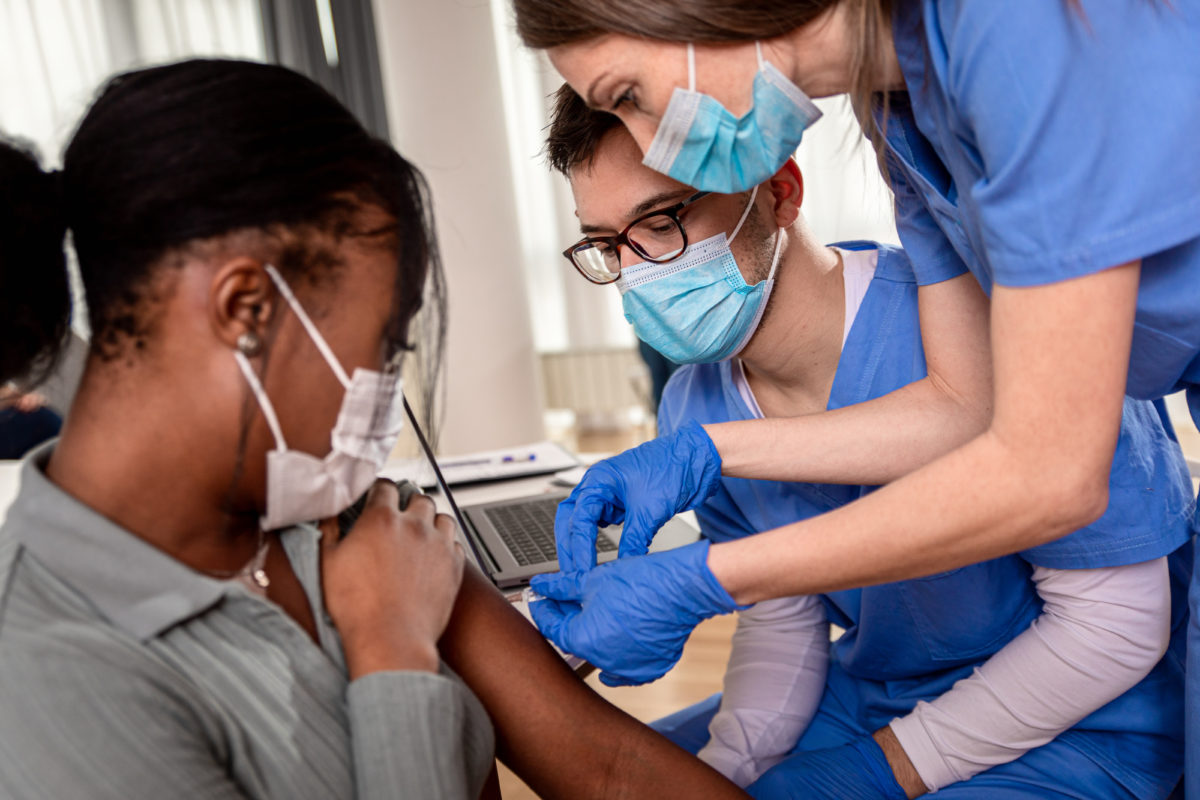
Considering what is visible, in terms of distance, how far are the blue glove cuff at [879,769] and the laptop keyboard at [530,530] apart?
17.1 inches

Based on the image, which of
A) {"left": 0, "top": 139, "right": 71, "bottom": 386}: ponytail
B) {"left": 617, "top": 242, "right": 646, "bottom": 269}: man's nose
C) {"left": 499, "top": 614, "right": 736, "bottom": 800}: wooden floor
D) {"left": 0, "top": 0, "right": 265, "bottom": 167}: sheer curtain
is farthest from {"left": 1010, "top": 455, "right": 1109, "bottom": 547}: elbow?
{"left": 0, "top": 0, "right": 265, "bottom": 167}: sheer curtain

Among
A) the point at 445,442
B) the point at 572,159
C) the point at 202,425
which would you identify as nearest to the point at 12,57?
the point at 445,442

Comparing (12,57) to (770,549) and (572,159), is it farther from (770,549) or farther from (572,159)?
(770,549)


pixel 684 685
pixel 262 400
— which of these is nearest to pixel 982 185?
pixel 262 400

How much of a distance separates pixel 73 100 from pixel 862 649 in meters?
1.16

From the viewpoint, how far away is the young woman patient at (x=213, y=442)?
2.43 feet

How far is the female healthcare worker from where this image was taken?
0.75 m

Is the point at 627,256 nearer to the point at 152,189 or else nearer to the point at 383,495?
the point at 383,495

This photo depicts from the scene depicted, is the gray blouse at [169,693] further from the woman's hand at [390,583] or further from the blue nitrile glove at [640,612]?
the blue nitrile glove at [640,612]

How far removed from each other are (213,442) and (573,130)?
2.29 ft

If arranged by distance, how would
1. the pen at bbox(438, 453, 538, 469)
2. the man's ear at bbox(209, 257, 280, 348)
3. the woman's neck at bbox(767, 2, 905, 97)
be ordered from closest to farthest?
the man's ear at bbox(209, 257, 280, 348)
the woman's neck at bbox(767, 2, 905, 97)
the pen at bbox(438, 453, 538, 469)

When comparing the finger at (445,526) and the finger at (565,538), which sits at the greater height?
the finger at (445,526)

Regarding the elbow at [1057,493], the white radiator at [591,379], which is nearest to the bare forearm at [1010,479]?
the elbow at [1057,493]

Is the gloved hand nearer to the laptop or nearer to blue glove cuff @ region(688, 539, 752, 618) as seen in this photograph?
the laptop
